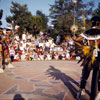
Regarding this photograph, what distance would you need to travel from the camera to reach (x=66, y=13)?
33.5 meters

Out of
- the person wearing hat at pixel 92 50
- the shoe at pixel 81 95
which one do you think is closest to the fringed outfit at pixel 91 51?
the person wearing hat at pixel 92 50

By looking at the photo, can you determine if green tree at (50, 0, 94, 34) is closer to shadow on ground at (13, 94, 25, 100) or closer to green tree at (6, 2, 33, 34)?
green tree at (6, 2, 33, 34)

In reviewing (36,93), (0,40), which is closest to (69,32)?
(0,40)

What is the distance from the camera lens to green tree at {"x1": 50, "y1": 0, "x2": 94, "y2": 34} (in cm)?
3262

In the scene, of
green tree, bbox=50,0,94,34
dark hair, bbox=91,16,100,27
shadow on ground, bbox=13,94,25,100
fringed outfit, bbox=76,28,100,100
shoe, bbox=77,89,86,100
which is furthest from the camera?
green tree, bbox=50,0,94,34

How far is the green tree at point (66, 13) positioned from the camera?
3262 cm

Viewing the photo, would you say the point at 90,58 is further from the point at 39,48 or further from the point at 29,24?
the point at 29,24

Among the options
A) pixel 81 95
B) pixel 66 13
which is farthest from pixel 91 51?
pixel 66 13

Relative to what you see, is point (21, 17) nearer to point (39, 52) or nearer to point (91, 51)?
point (39, 52)

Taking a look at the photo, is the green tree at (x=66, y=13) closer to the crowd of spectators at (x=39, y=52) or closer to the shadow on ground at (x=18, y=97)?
the crowd of spectators at (x=39, y=52)

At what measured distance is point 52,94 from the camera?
14.3 feet

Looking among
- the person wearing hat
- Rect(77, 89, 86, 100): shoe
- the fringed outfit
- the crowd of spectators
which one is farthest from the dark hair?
the crowd of spectators

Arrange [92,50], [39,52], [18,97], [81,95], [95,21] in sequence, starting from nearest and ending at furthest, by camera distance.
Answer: [92,50] → [95,21] → [81,95] → [18,97] → [39,52]

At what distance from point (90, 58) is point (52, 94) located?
60.5 inches
